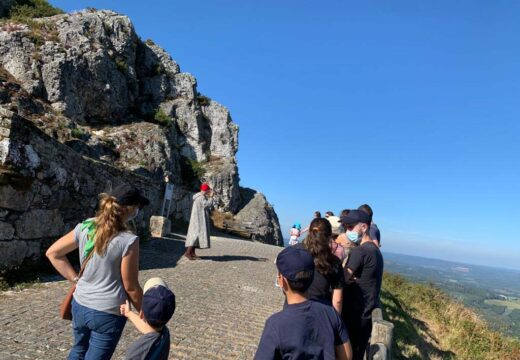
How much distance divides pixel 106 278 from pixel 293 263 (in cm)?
133

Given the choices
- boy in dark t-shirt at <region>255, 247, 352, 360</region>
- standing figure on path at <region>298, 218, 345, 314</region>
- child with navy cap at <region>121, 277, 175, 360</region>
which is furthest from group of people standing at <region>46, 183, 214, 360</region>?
standing figure on path at <region>298, 218, 345, 314</region>

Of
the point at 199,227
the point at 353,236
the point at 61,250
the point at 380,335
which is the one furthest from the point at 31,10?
the point at 380,335

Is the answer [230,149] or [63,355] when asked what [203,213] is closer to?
[63,355]

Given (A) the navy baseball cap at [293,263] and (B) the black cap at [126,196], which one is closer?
(A) the navy baseball cap at [293,263]

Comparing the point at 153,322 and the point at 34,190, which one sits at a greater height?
the point at 34,190

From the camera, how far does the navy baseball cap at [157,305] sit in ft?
7.96

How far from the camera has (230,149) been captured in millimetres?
34219

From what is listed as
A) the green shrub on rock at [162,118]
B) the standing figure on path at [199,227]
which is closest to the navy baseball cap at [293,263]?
the standing figure on path at [199,227]

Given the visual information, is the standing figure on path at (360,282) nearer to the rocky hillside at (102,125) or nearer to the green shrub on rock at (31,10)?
the rocky hillside at (102,125)

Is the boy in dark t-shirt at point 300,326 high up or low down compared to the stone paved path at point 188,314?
up

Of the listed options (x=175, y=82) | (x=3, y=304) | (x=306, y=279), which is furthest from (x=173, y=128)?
(x=306, y=279)

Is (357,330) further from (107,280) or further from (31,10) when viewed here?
(31,10)

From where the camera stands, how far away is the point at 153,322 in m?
2.46

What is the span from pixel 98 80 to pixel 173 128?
6169mm
